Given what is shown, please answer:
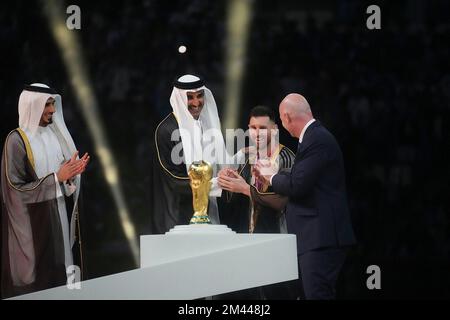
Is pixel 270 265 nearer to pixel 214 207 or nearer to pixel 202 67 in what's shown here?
pixel 214 207

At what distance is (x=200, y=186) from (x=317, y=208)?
37.4 inches

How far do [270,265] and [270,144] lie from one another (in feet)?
5.97

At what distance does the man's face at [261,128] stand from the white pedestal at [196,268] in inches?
63.2

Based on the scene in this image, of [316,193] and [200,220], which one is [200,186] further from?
[316,193]

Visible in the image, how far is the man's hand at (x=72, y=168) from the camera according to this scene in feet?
40.5

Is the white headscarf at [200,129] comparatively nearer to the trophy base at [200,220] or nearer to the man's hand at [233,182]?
the man's hand at [233,182]

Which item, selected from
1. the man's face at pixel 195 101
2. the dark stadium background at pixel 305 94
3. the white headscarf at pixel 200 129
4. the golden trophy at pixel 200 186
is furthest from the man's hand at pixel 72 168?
the dark stadium background at pixel 305 94

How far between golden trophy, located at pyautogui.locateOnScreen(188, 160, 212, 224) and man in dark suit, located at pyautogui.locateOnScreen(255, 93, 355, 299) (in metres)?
0.62

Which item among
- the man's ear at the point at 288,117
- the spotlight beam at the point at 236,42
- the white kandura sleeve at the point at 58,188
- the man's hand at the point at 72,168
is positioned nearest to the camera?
the man's ear at the point at 288,117

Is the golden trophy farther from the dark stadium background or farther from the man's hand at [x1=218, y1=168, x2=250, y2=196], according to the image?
the dark stadium background

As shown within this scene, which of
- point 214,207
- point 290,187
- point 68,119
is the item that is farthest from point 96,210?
point 290,187

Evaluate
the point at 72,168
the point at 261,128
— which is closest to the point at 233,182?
the point at 261,128

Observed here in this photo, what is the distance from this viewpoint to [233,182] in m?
12.1

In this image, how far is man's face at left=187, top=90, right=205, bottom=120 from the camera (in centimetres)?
1291
